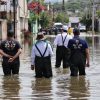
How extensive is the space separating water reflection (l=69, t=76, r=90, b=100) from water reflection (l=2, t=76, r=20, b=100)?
1347mm

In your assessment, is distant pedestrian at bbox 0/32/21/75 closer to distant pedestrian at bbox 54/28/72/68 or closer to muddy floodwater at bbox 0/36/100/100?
muddy floodwater at bbox 0/36/100/100

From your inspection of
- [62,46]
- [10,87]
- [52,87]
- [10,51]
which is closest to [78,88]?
[52,87]

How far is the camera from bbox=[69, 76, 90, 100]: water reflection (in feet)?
41.9

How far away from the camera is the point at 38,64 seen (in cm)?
1644

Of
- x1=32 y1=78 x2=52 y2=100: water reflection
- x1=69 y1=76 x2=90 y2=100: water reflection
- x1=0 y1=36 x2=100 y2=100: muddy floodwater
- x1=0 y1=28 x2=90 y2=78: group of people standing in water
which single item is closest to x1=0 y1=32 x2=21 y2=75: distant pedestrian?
x1=0 y1=28 x2=90 y2=78: group of people standing in water

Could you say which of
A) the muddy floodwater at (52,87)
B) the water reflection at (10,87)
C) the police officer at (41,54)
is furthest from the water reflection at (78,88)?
the water reflection at (10,87)

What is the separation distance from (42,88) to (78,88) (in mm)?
943

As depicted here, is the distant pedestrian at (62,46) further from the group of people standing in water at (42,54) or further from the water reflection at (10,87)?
the water reflection at (10,87)

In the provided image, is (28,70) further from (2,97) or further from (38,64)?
(2,97)

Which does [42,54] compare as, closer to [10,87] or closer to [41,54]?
[41,54]

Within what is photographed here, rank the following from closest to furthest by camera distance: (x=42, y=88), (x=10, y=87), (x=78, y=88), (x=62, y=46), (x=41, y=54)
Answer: (x=78, y=88) < (x=42, y=88) < (x=10, y=87) < (x=41, y=54) < (x=62, y=46)

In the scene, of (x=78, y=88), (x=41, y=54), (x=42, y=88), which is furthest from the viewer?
(x=41, y=54)

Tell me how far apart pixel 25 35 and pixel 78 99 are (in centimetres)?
5114

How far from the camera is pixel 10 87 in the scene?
14.6m
